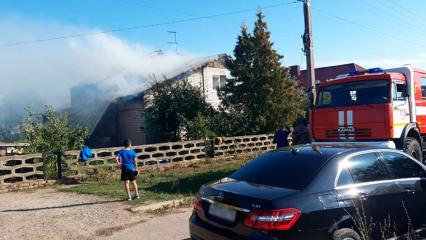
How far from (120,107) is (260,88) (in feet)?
27.6

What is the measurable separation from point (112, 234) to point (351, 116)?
21.5 ft

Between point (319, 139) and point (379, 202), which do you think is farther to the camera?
point (319, 139)

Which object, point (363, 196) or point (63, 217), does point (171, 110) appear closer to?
point (63, 217)

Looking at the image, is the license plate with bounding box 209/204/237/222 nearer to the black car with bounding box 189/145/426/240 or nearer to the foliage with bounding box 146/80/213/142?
the black car with bounding box 189/145/426/240

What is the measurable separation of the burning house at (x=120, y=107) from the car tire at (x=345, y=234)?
18.9 meters

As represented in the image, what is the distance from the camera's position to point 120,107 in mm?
25188

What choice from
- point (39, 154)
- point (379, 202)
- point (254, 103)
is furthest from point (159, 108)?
point (379, 202)

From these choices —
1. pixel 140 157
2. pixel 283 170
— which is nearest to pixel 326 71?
pixel 140 157

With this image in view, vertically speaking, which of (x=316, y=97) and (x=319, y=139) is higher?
(x=316, y=97)

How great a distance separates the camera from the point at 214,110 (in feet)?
72.6

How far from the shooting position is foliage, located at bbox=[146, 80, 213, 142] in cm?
2108

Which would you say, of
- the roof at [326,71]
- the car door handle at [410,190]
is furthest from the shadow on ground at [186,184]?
the roof at [326,71]

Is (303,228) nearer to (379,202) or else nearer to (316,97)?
(379,202)

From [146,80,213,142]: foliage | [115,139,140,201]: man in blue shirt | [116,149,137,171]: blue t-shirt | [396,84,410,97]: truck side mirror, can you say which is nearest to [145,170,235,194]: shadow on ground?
[115,139,140,201]: man in blue shirt
